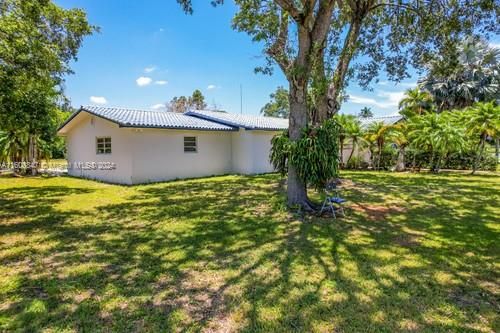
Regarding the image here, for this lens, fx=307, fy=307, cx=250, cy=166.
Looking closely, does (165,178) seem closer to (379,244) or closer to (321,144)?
(321,144)

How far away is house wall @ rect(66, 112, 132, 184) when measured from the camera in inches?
547

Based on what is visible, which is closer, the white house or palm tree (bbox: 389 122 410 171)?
the white house

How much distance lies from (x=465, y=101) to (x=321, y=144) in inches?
1257

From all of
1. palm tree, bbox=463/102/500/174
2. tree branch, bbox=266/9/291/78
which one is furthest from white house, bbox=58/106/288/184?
palm tree, bbox=463/102/500/174

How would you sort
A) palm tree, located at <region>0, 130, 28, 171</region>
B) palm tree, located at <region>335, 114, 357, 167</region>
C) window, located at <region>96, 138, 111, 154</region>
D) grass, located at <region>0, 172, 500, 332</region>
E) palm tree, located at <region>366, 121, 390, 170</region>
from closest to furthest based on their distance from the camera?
grass, located at <region>0, 172, 500, 332</region>
window, located at <region>96, 138, 111, 154</region>
palm tree, located at <region>0, 130, 28, 171</region>
palm tree, located at <region>366, 121, 390, 170</region>
palm tree, located at <region>335, 114, 357, 167</region>

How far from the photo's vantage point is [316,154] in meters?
7.66

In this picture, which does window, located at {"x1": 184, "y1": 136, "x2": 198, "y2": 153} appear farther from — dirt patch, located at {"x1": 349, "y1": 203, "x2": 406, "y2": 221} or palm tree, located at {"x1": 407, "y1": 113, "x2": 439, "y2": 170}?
palm tree, located at {"x1": 407, "y1": 113, "x2": 439, "y2": 170}

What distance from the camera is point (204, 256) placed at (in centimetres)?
507

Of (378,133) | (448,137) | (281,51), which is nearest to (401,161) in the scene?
(378,133)

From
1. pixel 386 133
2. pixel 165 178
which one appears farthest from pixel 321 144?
pixel 386 133

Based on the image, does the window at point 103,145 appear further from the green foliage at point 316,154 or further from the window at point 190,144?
the green foliage at point 316,154

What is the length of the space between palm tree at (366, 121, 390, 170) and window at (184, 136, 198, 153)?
1095 centimetres

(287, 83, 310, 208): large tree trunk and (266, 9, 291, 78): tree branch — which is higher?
(266, 9, 291, 78): tree branch

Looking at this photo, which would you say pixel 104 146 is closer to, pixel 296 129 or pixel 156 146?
pixel 156 146
